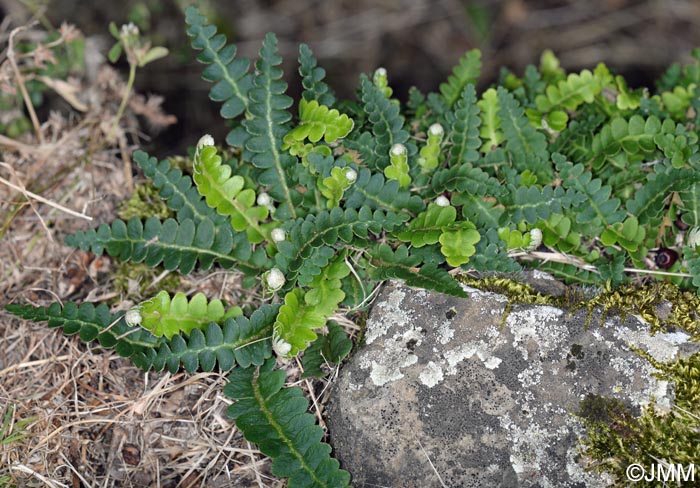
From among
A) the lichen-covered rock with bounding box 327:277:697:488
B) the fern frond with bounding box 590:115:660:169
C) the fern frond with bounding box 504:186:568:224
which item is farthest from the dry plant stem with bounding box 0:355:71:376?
the fern frond with bounding box 590:115:660:169

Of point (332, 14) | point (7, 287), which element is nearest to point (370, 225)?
point (7, 287)

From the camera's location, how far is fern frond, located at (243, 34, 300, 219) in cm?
341

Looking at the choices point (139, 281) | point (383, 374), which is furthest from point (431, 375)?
point (139, 281)

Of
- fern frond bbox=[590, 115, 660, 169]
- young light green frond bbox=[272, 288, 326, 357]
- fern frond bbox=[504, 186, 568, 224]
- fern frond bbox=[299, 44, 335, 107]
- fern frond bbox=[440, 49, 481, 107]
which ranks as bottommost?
young light green frond bbox=[272, 288, 326, 357]

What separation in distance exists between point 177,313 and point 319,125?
112cm

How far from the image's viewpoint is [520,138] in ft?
11.8

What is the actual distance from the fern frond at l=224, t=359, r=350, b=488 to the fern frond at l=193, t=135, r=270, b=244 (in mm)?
697

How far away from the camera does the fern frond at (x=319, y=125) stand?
3293mm

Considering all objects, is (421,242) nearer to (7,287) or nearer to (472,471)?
(472,471)

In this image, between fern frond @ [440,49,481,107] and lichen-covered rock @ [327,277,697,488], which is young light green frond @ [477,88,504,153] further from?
lichen-covered rock @ [327,277,697,488]

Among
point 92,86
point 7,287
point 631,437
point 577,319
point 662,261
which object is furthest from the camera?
point 92,86

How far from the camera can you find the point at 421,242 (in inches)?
125

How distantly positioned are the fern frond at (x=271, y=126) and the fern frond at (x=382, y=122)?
15.3 inches

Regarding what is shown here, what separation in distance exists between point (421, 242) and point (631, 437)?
1189mm
